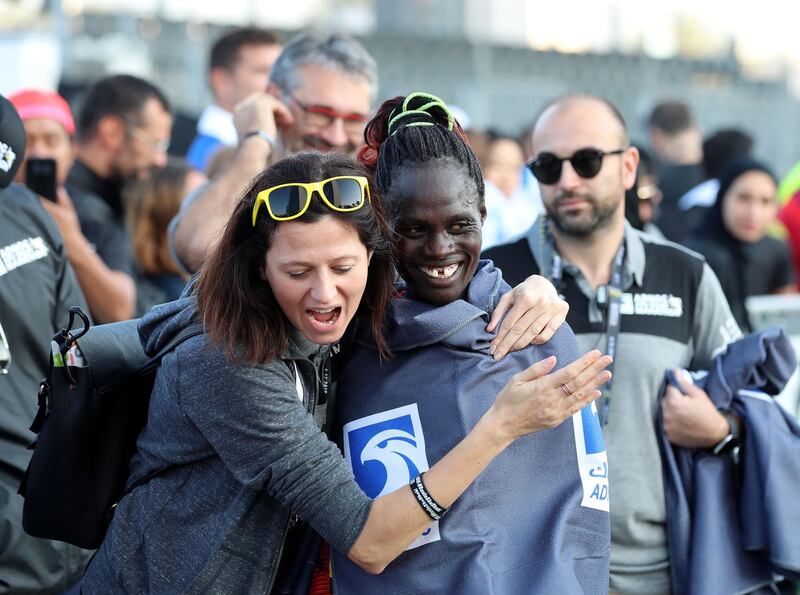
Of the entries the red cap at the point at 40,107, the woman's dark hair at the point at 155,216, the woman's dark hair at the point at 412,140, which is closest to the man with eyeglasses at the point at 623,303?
the woman's dark hair at the point at 412,140

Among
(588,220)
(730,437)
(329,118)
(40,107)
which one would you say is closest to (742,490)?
(730,437)

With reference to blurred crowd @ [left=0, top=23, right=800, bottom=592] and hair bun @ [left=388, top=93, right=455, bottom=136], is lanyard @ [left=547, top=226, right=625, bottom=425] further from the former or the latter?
hair bun @ [left=388, top=93, right=455, bottom=136]

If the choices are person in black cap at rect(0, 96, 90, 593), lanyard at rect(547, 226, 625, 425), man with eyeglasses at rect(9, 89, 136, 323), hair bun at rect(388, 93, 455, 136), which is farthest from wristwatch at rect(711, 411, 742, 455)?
man with eyeglasses at rect(9, 89, 136, 323)

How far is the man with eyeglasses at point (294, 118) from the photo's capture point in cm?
400

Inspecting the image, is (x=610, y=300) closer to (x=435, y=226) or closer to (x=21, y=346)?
(x=435, y=226)

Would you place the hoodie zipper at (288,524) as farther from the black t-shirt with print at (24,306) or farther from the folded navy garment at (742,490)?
the folded navy garment at (742,490)

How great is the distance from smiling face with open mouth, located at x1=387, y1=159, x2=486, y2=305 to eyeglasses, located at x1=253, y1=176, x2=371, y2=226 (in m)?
0.21

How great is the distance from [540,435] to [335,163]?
32.4 inches

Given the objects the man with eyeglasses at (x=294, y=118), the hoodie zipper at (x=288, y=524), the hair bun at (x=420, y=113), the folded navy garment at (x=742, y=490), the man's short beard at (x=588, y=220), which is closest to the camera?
the hoodie zipper at (x=288, y=524)

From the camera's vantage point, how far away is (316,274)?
258cm

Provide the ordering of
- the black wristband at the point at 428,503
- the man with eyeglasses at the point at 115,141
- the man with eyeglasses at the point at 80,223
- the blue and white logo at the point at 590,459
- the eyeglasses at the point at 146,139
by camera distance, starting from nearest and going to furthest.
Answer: the black wristband at the point at 428,503
the blue and white logo at the point at 590,459
the man with eyeglasses at the point at 80,223
the man with eyeglasses at the point at 115,141
the eyeglasses at the point at 146,139

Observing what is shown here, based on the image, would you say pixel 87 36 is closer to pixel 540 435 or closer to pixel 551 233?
pixel 551 233

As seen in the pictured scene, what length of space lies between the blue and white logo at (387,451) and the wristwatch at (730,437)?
4.24 ft

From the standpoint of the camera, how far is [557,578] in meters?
2.63
